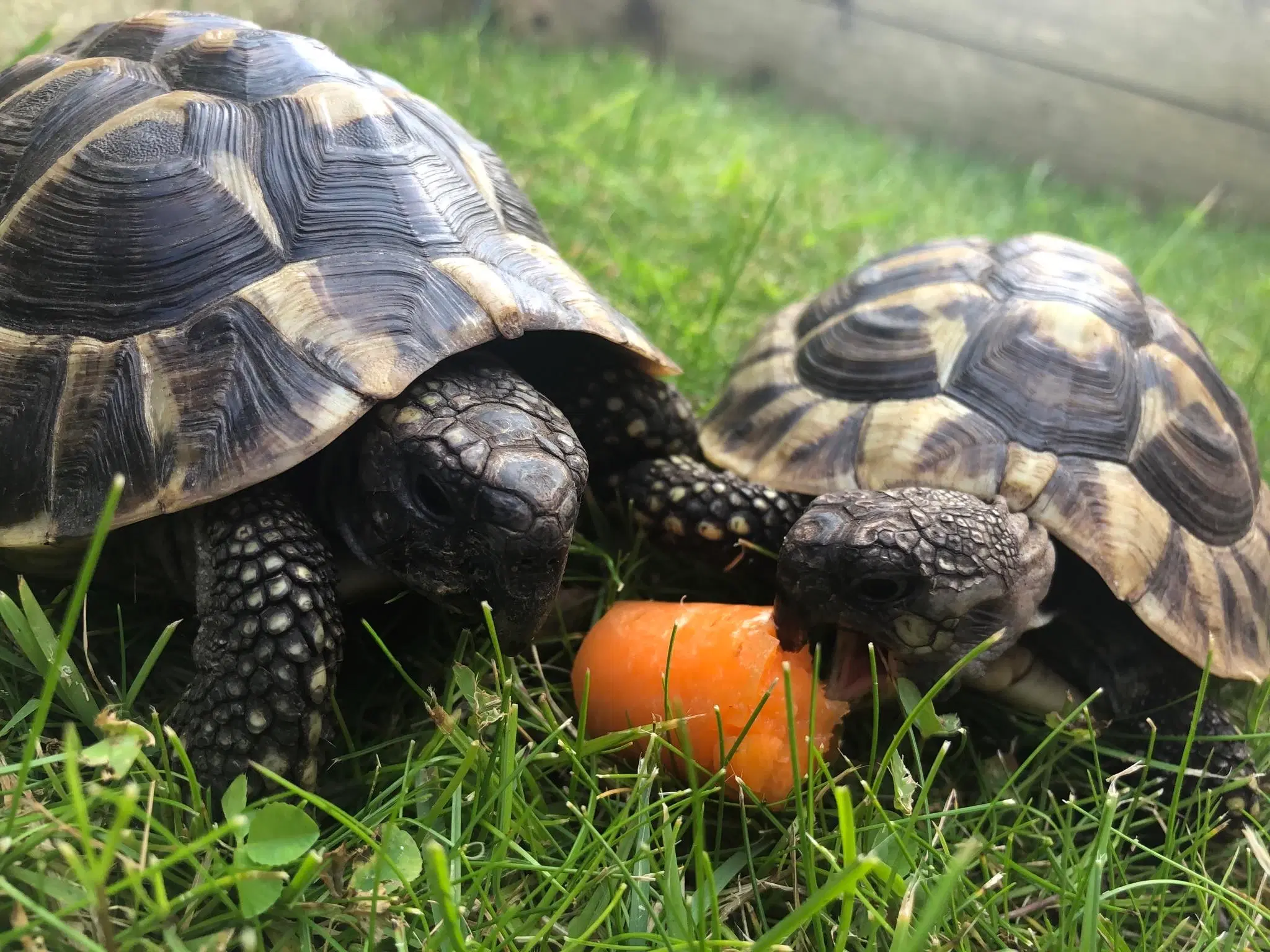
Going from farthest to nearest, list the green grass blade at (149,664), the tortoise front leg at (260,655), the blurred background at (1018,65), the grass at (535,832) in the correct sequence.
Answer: the blurred background at (1018,65) → the tortoise front leg at (260,655) → the green grass blade at (149,664) → the grass at (535,832)

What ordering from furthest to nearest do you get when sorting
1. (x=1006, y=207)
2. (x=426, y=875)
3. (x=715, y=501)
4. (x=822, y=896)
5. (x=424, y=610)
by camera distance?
(x=1006, y=207) → (x=715, y=501) → (x=424, y=610) → (x=426, y=875) → (x=822, y=896)

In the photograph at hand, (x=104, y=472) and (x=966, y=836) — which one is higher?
(x=104, y=472)

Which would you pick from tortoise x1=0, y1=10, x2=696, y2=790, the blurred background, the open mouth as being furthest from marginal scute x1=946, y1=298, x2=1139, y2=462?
the blurred background

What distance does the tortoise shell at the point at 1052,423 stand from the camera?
1.81 metres

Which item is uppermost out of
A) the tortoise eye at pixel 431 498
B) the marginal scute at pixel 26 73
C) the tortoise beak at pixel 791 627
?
the marginal scute at pixel 26 73

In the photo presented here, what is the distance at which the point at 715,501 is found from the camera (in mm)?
1968

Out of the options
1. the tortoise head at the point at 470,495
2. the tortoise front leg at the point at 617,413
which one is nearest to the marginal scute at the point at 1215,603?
the tortoise front leg at the point at 617,413

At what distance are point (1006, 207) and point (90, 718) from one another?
6668 mm

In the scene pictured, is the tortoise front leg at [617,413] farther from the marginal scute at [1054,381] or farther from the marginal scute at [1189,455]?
the marginal scute at [1189,455]

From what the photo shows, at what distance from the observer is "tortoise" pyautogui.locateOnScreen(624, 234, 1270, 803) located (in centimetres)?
158

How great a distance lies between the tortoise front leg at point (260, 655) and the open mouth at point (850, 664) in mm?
887

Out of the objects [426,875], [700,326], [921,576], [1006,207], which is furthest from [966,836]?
[1006,207]

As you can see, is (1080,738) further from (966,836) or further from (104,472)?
(104,472)

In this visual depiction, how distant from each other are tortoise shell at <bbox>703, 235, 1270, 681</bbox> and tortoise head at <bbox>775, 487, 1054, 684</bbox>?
232mm
